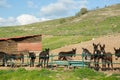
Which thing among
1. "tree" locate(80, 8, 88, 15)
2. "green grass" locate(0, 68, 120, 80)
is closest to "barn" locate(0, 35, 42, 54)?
"green grass" locate(0, 68, 120, 80)

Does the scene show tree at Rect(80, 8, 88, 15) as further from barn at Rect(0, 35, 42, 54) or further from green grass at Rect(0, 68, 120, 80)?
green grass at Rect(0, 68, 120, 80)

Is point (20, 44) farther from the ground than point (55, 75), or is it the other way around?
point (20, 44)

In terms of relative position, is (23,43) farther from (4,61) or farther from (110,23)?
(110,23)

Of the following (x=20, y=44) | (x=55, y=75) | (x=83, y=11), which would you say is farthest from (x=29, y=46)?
(x=83, y=11)

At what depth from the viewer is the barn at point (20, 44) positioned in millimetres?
→ 48500

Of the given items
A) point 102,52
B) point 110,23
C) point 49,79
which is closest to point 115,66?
point 102,52

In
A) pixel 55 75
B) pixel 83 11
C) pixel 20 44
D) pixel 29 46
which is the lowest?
pixel 55 75

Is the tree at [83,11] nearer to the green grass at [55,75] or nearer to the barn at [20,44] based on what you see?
the barn at [20,44]

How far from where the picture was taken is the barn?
4850cm

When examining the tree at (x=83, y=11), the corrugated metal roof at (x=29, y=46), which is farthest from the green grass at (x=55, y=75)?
the tree at (x=83, y=11)

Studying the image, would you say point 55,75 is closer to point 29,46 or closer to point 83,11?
point 29,46

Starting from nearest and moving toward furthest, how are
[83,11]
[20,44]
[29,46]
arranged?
[20,44]
[29,46]
[83,11]

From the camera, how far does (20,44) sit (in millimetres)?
50656

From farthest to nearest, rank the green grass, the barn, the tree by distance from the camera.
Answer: the tree → the barn → the green grass
